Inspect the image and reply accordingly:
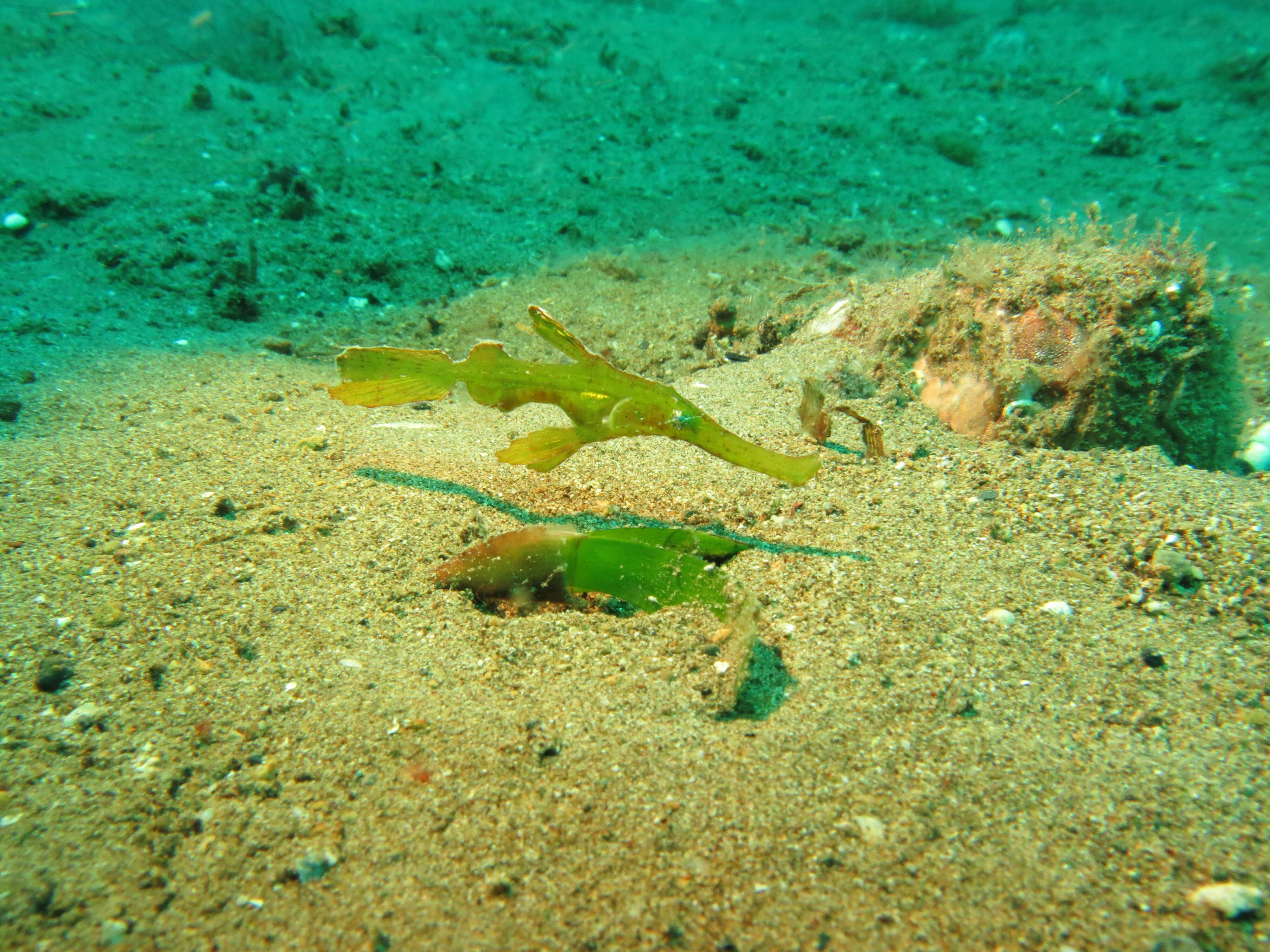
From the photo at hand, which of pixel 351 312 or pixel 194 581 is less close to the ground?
pixel 351 312

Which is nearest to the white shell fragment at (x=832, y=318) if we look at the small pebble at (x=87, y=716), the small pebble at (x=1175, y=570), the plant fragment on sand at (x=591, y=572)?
the small pebble at (x=1175, y=570)

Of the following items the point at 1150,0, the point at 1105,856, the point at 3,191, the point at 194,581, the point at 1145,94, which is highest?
the point at 1150,0

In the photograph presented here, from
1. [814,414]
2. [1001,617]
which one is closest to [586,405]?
[814,414]

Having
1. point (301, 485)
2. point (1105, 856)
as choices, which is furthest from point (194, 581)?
point (1105, 856)

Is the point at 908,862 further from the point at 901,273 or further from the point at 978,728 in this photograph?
the point at 901,273

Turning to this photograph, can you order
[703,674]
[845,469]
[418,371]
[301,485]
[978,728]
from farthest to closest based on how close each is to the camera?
[845,469] < [301,485] < [418,371] < [703,674] < [978,728]

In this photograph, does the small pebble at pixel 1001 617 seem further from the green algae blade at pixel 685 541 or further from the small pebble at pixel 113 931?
the small pebble at pixel 113 931
